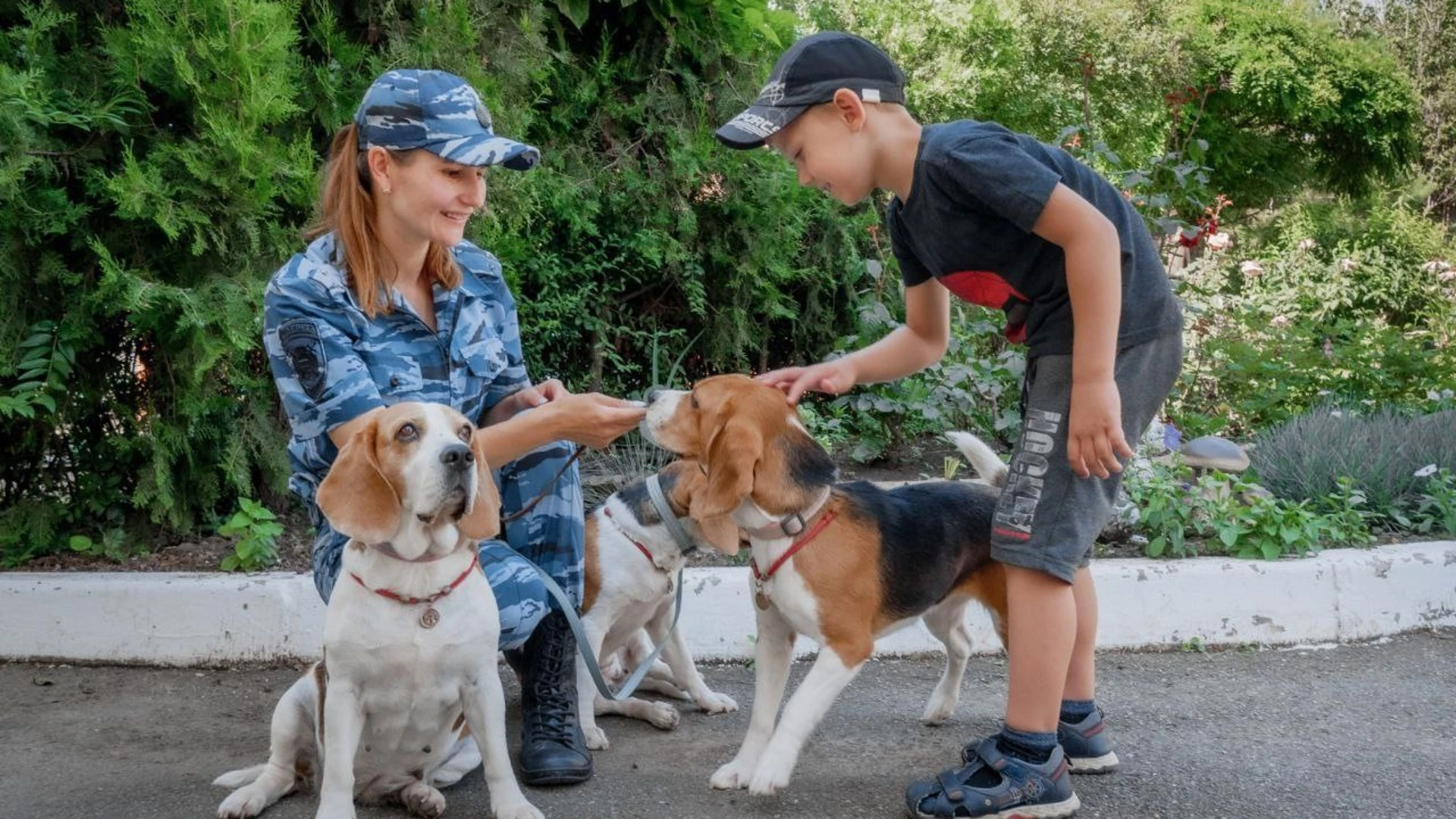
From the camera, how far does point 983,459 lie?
3.85 metres

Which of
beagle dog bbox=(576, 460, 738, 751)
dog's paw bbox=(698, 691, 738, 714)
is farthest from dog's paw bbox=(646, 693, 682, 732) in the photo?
dog's paw bbox=(698, 691, 738, 714)

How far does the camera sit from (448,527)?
10.0ft

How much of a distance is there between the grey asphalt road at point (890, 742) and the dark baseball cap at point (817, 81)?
178cm

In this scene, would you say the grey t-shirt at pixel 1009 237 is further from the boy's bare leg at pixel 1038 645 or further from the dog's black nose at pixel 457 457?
the dog's black nose at pixel 457 457

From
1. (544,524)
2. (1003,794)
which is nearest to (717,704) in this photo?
(544,524)

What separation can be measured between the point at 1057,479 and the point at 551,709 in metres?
1.58

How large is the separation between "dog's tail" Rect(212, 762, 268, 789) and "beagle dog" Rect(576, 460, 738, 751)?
2.92 ft

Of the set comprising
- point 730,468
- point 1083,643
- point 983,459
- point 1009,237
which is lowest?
point 1083,643

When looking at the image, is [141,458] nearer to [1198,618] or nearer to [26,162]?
[26,162]

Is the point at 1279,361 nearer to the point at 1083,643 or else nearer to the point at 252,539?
the point at 1083,643

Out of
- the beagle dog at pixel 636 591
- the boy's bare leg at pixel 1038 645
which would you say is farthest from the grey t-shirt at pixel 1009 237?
the beagle dog at pixel 636 591

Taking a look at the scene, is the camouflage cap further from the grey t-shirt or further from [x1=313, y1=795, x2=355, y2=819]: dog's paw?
[x1=313, y1=795, x2=355, y2=819]: dog's paw

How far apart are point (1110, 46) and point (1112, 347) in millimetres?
14958

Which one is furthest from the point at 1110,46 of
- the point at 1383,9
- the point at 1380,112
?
the point at 1383,9
